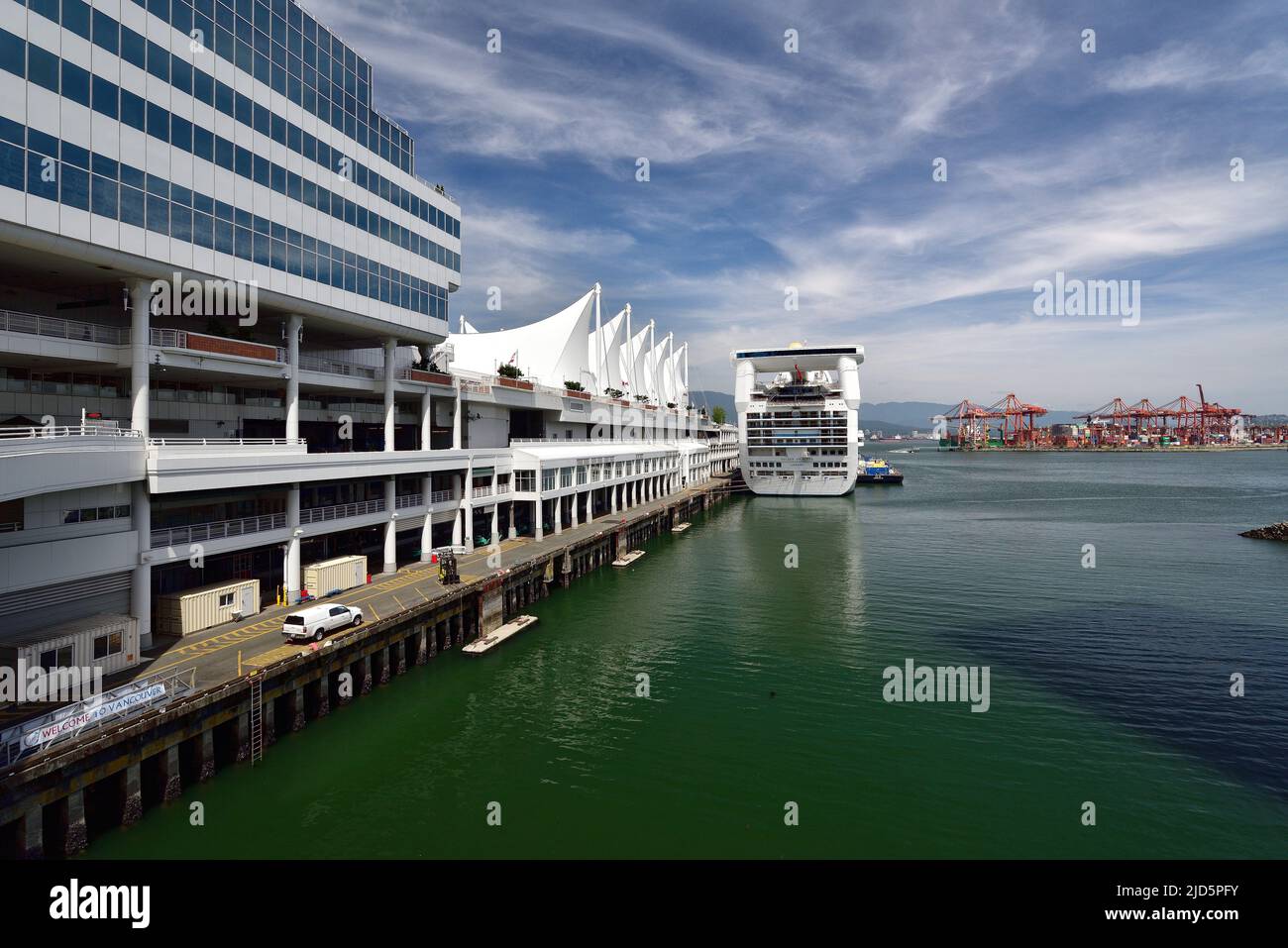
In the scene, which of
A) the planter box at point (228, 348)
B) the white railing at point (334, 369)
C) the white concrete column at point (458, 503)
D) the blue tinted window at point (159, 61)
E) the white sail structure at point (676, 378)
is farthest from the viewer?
the white sail structure at point (676, 378)

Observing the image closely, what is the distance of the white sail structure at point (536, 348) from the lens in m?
77.0

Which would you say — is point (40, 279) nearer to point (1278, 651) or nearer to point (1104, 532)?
point (1278, 651)

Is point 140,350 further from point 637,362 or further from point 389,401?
point 637,362

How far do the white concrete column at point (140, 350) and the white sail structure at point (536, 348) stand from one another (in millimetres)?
50364

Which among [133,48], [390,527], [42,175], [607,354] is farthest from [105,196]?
[607,354]

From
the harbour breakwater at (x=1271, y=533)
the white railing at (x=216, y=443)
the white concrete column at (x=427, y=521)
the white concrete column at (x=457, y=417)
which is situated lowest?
the harbour breakwater at (x=1271, y=533)

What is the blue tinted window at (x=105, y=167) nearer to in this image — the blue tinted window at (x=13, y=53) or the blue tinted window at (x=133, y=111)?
the blue tinted window at (x=133, y=111)

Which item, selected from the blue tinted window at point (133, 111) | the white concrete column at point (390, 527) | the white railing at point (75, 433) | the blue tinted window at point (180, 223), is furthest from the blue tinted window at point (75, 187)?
the white concrete column at point (390, 527)

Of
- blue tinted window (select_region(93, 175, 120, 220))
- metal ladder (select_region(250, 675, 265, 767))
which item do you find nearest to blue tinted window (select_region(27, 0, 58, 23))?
blue tinted window (select_region(93, 175, 120, 220))

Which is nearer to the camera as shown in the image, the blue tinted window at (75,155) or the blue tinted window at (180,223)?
the blue tinted window at (75,155)

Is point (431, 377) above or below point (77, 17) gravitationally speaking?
below

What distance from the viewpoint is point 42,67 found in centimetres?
2105

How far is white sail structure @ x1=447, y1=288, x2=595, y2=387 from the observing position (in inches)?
3031

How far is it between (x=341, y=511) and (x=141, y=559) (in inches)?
484
